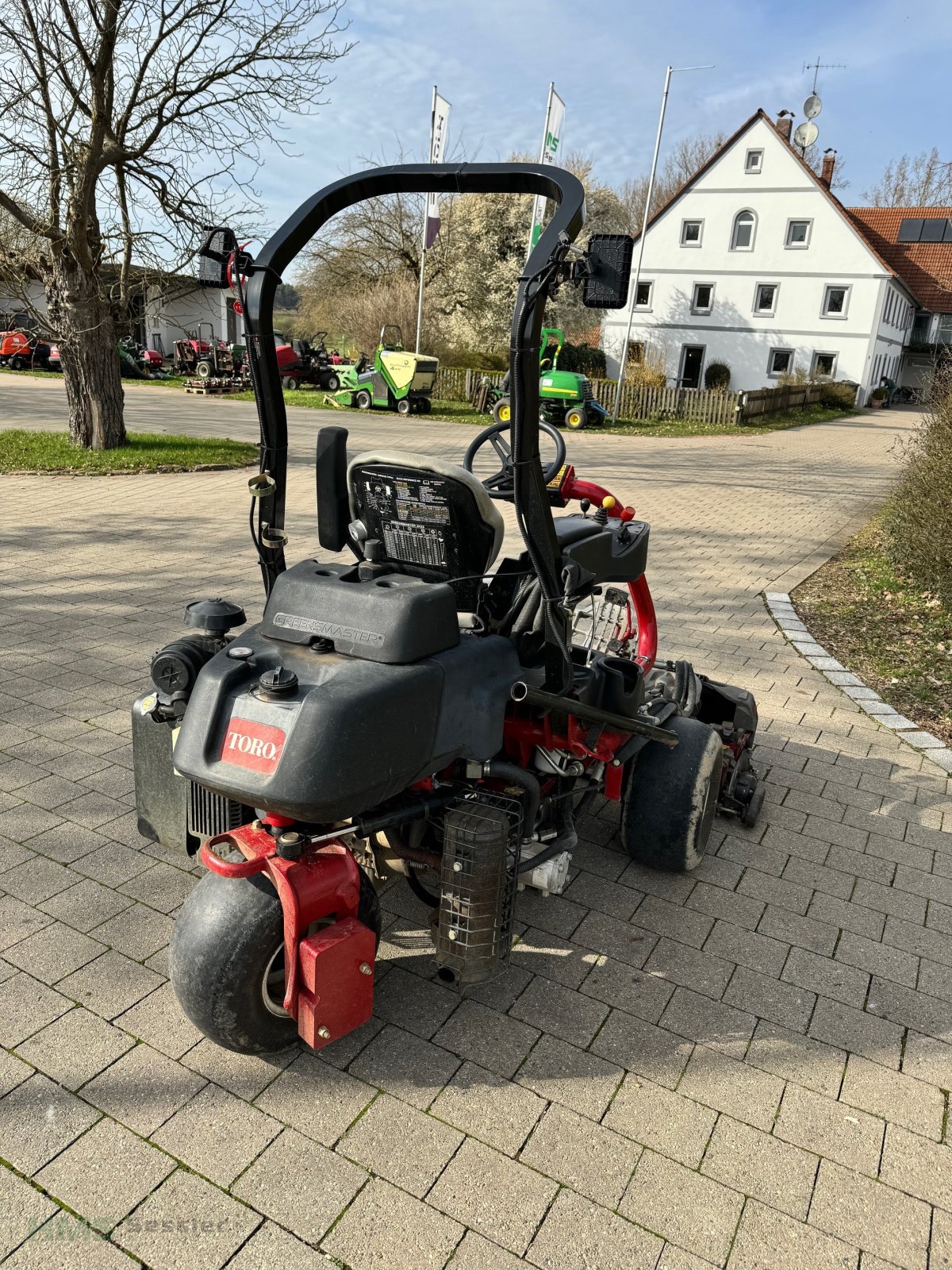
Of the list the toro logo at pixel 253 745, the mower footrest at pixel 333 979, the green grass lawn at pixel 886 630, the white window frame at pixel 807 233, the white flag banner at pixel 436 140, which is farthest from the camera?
the white window frame at pixel 807 233

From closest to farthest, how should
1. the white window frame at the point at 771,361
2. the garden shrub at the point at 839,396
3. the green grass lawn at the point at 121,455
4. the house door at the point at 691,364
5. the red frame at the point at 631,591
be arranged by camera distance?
the red frame at the point at 631,591 → the green grass lawn at the point at 121,455 → the garden shrub at the point at 839,396 → the white window frame at the point at 771,361 → the house door at the point at 691,364

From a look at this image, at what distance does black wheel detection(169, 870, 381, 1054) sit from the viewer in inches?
89.4

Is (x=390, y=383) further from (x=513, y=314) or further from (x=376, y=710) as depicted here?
(x=376, y=710)

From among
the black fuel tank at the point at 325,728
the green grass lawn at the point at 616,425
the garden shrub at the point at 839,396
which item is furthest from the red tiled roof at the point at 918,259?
the black fuel tank at the point at 325,728

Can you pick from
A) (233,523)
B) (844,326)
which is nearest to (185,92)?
(233,523)

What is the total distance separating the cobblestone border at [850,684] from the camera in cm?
482

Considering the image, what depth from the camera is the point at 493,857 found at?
240 cm

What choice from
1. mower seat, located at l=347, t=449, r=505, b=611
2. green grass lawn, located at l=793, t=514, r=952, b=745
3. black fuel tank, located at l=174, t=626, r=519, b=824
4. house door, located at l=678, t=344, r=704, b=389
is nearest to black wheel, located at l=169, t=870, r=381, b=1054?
black fuel tank, located at l=174, t=626, r=519, b=824

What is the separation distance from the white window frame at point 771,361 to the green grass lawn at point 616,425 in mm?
11056

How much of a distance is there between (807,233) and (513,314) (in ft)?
122

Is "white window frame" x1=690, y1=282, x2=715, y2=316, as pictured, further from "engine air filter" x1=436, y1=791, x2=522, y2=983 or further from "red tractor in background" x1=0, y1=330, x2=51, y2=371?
"engine air filter" x1=436, y1=791, x2=522, y2=983

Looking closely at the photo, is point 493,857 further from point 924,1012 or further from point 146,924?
point 924,1012

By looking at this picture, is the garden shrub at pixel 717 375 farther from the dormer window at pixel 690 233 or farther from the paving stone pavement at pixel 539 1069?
the paving stone pavement at pixel 539 1069

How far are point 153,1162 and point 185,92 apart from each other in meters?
12.0
